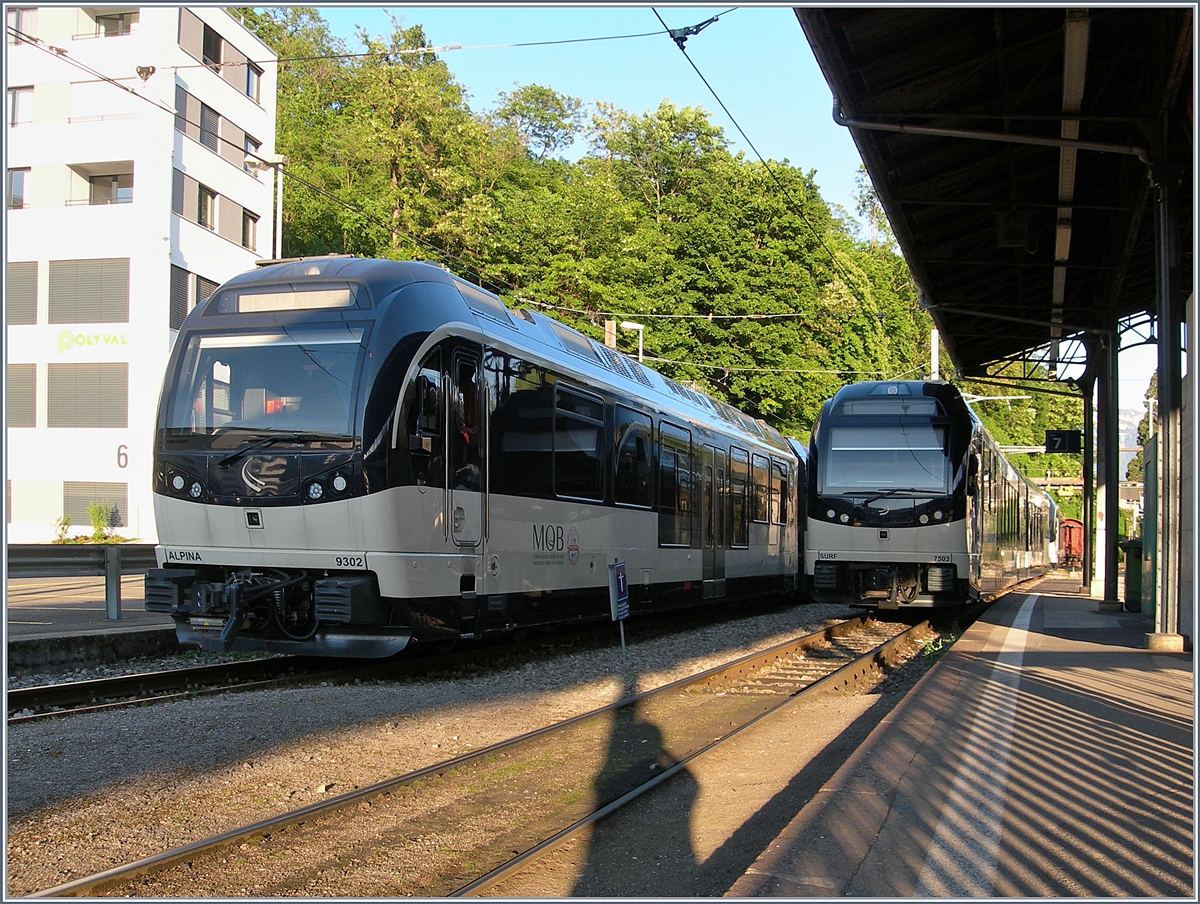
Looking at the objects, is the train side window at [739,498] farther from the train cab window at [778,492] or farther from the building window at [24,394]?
the building window at [24,394]

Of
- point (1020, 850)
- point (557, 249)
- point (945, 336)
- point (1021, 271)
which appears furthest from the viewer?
point (557, 249)

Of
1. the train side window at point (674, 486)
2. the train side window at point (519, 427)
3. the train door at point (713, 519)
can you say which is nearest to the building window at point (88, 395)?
the train door at point (713, 519)

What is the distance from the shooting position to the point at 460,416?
376 inches

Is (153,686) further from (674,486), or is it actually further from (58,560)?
(674,486)

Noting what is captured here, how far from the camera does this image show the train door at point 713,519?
16750 millimetres

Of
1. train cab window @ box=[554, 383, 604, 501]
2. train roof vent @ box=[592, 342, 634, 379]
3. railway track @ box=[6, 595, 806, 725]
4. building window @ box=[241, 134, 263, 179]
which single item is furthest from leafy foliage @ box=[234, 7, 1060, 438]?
railway track @ box=[6, 595, 806, 725]

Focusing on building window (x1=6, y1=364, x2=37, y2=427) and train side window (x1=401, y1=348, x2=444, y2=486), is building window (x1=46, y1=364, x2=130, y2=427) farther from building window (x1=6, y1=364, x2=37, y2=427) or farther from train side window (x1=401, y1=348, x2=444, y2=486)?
train side window (x1=401, y1=348, x2=444, y2=486)

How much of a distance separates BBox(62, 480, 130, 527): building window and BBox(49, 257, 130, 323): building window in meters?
4.78

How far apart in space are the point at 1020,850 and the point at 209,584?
21.5 ft

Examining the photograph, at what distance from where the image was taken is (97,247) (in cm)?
3155

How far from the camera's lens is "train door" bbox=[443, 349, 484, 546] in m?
9.42

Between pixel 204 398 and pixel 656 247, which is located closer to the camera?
pixel 204 398

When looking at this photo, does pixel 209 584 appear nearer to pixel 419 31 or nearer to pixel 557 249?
pixel 557 249

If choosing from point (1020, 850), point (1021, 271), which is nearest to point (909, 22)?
point (1020, 850)
